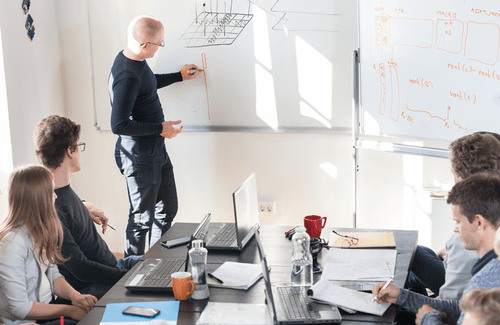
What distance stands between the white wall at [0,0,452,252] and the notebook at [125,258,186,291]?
64.1 inches

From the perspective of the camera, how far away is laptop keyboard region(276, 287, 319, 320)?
163cm

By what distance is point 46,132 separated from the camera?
2.28m

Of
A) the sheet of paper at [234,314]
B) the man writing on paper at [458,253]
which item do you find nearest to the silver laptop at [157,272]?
the sheet of paper at [234,314]

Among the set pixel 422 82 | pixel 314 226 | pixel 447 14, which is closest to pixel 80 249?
pixel 314 226

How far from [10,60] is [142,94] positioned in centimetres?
82

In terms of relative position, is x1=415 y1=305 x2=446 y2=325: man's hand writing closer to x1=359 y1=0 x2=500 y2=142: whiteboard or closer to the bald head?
x1=359 y1=0 x2=500 y2=142: whiteboard

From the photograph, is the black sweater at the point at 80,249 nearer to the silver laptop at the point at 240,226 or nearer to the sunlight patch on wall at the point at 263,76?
the silver laptop at the point at 240,226

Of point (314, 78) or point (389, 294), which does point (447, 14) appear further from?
point (389, 294)

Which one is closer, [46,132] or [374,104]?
[46,132]

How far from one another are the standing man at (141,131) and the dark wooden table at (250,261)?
714 millimetres

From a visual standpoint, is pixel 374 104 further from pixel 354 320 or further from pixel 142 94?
pixel 354 320

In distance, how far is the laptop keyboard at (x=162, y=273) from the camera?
188 centimetres

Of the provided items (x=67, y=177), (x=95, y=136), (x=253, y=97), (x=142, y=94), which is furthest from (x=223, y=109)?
(x=67, y=177)

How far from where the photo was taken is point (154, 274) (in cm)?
197
